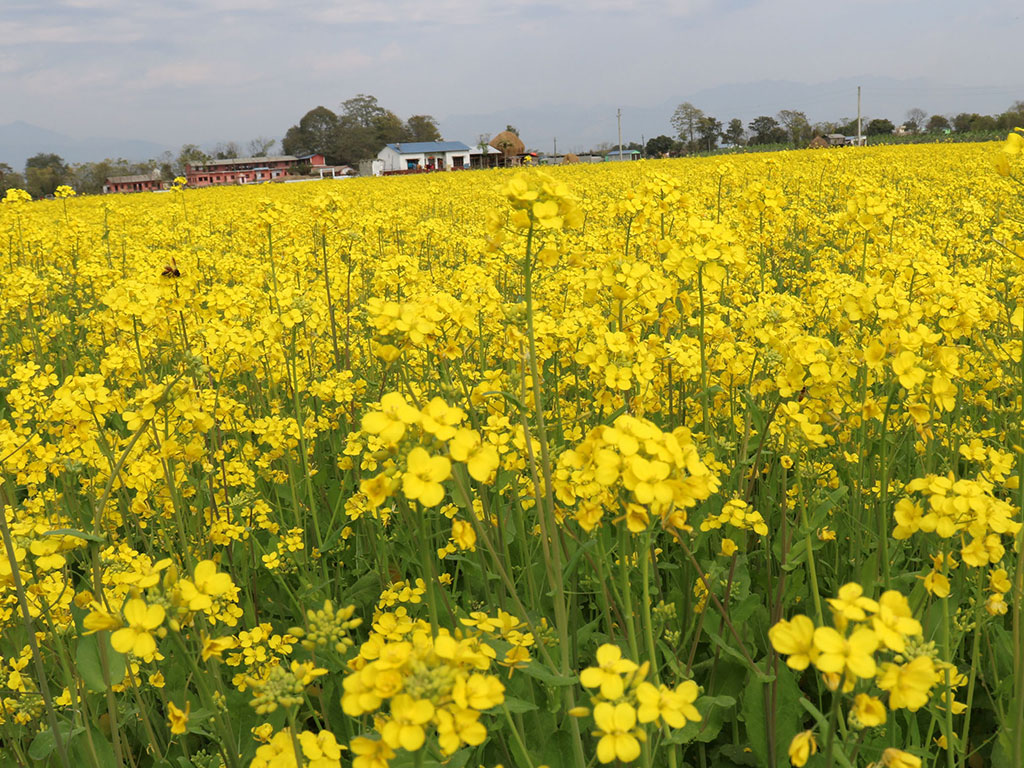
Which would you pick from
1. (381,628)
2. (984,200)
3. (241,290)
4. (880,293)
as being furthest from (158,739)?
(984,200)

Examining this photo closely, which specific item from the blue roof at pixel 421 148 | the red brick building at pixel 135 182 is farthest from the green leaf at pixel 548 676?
the blue roof at pixel 421 148

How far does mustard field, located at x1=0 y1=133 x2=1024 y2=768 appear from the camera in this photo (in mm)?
1413

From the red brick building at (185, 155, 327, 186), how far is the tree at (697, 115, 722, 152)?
47.2 metres

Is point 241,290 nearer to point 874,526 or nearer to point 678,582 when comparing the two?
point 678,582

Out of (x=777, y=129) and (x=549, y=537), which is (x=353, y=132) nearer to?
(x=777, y=129)

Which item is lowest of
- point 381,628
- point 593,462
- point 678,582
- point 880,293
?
point 678,582

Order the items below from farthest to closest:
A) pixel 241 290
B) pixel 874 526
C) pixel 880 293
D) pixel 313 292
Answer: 1. pixel 313 292
2. pixel 241 290
3. pixel 874 526
4. pixel 880 293

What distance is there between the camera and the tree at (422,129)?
360ft

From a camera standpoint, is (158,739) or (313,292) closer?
(158,739)

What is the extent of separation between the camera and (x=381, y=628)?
182 centimetres

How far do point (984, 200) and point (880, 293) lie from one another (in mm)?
11405

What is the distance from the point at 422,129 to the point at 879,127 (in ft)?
213

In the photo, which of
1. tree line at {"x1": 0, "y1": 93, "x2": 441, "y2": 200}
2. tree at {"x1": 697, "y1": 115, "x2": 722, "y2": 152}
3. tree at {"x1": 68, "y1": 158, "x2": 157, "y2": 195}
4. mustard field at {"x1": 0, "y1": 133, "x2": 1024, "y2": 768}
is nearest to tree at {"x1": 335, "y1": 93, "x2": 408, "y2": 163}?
tree line at {"x1": 0, "y1": 93, "x2": 441, "y2": 200}

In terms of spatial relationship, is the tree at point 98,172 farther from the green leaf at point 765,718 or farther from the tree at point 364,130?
the green leaf at point 765,718
